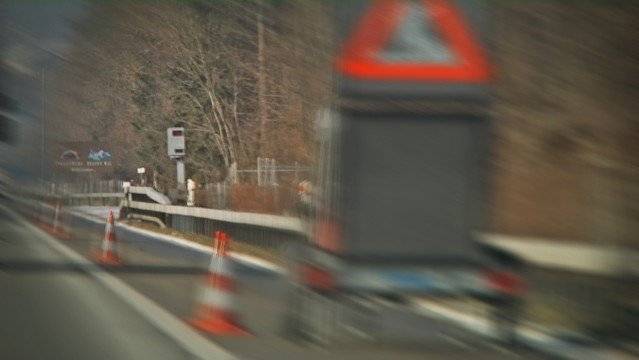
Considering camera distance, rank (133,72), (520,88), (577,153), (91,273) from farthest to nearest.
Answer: (133,72)
(91,273)
(520,88)
(577,153)

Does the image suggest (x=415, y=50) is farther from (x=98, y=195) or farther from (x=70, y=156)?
(x=98, y=195)

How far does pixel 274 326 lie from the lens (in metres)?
10.1

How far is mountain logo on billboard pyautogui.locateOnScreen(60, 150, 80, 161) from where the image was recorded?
40688mm

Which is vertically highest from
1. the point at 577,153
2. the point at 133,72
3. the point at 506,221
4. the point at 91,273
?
the point at 133,72

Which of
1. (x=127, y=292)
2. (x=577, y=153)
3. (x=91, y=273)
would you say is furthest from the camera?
(x=91, y=273)

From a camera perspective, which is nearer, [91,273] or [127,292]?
[127,292]

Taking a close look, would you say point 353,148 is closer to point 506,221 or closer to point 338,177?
point 338,177

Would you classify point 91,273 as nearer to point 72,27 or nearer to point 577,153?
point 577,153

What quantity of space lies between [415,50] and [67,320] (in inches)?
169

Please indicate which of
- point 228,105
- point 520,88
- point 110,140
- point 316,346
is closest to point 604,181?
point 520,88

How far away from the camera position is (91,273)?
606 inches

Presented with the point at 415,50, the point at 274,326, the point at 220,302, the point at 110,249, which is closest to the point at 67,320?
the point at 220,302

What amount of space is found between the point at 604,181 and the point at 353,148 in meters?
2.29

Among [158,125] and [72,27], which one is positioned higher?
[72,27]
